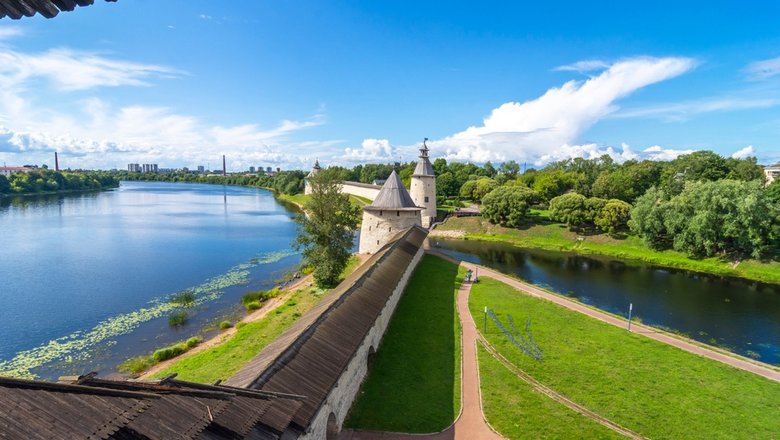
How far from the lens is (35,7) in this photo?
2.85m

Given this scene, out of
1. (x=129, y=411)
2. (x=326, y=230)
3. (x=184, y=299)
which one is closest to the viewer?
(x=129, y=411)

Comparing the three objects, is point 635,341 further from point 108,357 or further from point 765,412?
point 108,357

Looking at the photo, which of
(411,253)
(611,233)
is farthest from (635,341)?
(611,233)

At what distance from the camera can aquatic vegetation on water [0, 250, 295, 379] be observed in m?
17.6

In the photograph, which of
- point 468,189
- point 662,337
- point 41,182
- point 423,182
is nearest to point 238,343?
point 662,337

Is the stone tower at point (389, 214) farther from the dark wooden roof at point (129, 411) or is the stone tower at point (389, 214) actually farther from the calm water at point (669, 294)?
the dark wooden roof at point (129, 411)

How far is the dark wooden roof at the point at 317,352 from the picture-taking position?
25.8 ft

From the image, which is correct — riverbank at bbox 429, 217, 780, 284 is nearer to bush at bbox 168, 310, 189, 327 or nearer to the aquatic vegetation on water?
the aquatic vegetation on water

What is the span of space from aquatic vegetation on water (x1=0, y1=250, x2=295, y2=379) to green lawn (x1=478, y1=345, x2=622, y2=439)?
60.7ft

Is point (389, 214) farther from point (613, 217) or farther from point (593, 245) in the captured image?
point (613, 217)

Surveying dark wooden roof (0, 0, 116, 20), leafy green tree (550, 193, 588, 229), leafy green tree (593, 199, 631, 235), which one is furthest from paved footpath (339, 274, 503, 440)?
leafy green tree (593, 199, 631, 235)

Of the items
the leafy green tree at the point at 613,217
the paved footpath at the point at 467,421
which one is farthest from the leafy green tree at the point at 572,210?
the paved footpath at the point at 467,421

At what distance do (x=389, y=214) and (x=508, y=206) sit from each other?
996 inches

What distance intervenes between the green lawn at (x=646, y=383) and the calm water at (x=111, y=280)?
708 inches
